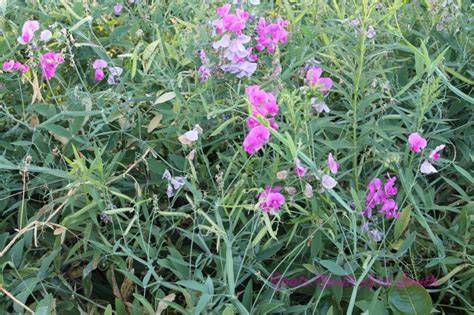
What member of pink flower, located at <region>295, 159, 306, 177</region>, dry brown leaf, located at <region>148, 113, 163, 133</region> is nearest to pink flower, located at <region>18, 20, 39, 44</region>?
dry brown leaf, located at <region>148, 113, 163, 133</region>

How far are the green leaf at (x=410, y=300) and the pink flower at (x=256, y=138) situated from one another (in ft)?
1.12

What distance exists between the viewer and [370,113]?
4.38 ft

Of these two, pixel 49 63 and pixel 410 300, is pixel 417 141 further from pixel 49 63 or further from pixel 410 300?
pixel 49 63

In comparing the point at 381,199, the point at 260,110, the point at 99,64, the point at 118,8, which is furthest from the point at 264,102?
the point at 118,8

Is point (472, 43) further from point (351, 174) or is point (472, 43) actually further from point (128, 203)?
point (128, 203)

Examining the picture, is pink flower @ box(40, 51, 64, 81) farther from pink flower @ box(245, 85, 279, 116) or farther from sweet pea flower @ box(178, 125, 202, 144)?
pink flower @ box(245, 85, 279, 116)

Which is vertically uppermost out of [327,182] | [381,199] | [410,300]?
[327,182]

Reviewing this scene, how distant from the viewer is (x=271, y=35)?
1513 mm

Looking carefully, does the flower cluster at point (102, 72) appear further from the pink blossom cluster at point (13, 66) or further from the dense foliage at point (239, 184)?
the pink blossom cluster at point (13, 66)

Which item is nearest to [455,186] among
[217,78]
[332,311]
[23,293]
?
[332,311]

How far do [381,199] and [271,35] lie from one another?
0.44 metres

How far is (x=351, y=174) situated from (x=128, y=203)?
422 millimetres

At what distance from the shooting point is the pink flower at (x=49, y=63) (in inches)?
58.0

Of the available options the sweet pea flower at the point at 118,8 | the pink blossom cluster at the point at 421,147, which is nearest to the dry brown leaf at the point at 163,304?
the pink blossom cluster at the point at 421,147
